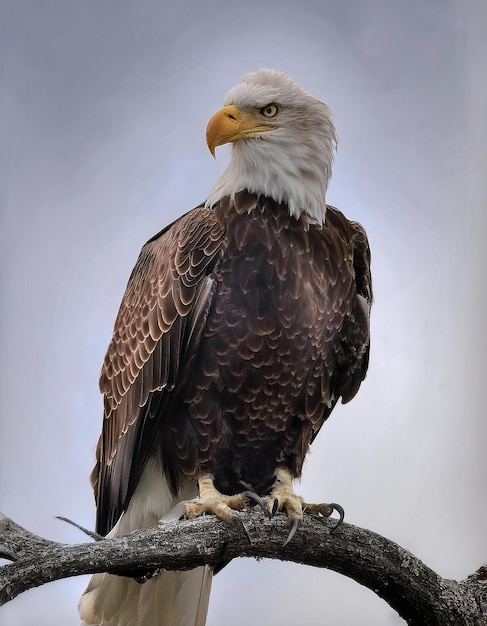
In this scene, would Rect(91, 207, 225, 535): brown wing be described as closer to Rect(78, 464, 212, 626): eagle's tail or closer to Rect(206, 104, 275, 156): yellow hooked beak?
Rect(78, 464, 212, 626): eagle's tail

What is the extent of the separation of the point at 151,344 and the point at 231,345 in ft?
0.59

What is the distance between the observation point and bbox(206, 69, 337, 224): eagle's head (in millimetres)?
1914

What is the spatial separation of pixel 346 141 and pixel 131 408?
920 mm

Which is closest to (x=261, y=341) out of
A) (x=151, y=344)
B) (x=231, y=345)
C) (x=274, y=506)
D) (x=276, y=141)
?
(x=231, y=345)

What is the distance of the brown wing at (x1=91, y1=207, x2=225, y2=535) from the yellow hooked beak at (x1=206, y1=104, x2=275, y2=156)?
170mm

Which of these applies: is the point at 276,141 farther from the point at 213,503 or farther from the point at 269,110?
the point at 213,503

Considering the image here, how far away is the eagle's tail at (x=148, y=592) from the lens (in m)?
1.93

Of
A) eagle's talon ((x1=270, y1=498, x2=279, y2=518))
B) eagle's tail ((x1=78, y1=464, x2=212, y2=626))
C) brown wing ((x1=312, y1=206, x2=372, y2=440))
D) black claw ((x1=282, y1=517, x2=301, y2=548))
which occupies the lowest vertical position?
eagle's tail ((x1=78, y1=464, x2=212, y2=626))

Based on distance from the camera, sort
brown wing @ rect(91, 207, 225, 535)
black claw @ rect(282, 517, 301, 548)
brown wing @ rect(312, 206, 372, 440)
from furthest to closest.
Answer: brown wing @ rect(312, 206, 372, 440), brown wing @ rect(91, 207, 225, 535), black claw @ rect(282, 517, 301, 548)

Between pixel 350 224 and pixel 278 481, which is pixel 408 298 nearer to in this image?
pixel 350 224

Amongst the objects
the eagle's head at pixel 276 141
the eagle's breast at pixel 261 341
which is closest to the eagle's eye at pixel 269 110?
the eagle's head at pixel 276 141

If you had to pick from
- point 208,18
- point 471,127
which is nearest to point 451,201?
point 471,127

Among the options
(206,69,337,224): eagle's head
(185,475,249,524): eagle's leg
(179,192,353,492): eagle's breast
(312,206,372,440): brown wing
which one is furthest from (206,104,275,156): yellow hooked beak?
(185,475,249,524): eagle's leg

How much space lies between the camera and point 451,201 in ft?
7.81
